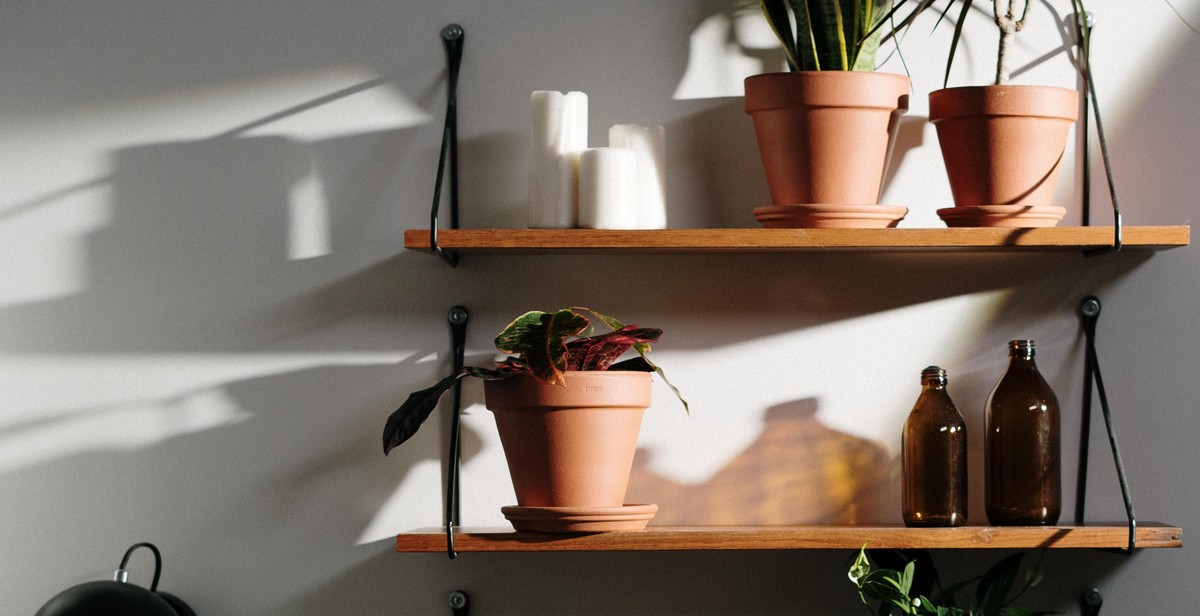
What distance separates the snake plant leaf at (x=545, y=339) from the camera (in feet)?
3.93

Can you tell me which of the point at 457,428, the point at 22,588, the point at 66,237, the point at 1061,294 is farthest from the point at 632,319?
the point at 22,588

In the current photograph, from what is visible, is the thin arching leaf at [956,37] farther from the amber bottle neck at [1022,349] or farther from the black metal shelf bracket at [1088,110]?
the amber bottle neck at [1022,349]

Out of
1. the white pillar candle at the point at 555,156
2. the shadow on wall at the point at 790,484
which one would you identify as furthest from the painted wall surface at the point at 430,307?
the white pillar candle at the point at 555,156

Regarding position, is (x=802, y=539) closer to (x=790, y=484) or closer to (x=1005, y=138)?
(x=790, y=484)

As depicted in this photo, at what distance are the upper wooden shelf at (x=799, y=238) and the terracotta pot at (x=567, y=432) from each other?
0.52 ft

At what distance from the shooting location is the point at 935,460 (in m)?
1.33

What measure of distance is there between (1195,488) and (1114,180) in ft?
1.34

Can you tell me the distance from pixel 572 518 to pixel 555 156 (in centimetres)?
43

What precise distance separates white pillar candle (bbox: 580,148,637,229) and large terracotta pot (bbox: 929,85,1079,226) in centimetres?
39

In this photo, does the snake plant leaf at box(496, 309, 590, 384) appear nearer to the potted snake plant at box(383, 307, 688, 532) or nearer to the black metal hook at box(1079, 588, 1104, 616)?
the potted snake plant at box(383, 307, 688, 532)

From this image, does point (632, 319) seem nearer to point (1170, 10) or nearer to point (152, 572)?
point (152, 572)

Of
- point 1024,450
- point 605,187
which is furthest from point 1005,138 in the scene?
A: point 605,187

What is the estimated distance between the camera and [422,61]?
1.47 meters

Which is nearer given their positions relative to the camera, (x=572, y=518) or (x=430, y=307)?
(x=572, y=518)
